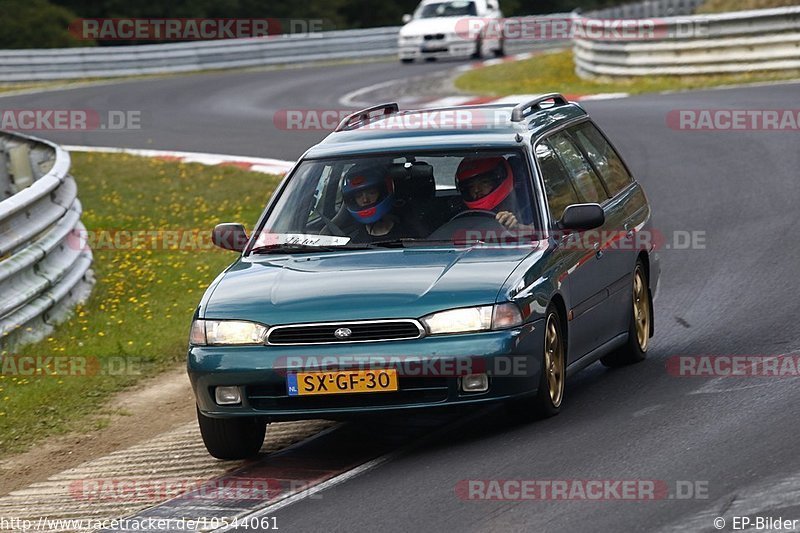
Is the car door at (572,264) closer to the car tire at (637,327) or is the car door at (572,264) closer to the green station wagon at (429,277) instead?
the green station wagon at (429,277)

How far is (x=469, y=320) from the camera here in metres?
7.29

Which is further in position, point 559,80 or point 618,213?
point 559,80

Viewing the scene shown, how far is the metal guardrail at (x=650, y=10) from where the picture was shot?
4316cm

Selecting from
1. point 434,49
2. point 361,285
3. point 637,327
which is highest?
point 361,285

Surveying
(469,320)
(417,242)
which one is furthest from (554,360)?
(417,242)

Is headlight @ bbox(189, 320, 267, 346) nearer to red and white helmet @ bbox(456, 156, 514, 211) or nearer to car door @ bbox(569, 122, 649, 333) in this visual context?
red and white helmet @ bbox(456, 156, 514, 211)

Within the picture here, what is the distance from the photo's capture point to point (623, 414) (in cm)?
791

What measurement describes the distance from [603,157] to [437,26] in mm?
28136

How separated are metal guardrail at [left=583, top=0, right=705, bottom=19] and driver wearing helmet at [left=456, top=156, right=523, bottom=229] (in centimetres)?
3242

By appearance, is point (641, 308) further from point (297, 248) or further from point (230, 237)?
point (230, 237)

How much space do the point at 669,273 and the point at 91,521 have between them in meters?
6.41

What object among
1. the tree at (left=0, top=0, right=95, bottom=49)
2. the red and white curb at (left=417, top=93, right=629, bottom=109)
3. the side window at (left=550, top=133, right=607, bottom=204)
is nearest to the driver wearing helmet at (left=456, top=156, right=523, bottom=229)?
the side window at (left=550, top=133, right=607, bottom=204)

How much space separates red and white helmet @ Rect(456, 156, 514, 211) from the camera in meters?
8.41

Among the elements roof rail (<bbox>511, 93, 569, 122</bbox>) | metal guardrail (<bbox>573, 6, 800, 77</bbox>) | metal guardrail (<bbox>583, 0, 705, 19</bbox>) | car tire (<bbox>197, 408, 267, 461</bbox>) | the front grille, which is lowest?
metal guardrail (<bbox>583, 0, 705, 19</bbox>)
